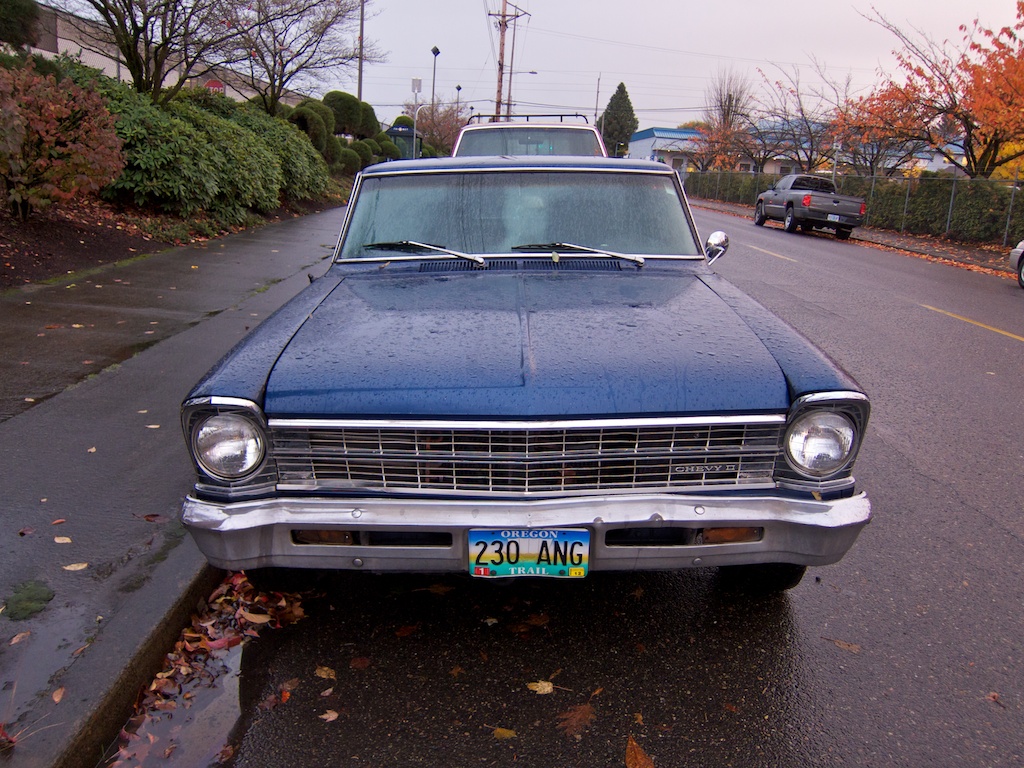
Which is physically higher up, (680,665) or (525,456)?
(525,456)

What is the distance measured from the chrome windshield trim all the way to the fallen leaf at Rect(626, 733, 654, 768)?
3.16ft

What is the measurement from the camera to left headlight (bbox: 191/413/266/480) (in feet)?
8.54

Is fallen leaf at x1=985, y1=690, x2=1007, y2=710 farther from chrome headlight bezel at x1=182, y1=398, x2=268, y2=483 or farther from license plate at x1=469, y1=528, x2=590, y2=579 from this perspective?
chrome headlight bezel at x1=182, y1=398, x2=268, y2=483

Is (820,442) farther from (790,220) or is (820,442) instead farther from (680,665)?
(790,220)

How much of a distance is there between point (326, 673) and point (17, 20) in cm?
1611

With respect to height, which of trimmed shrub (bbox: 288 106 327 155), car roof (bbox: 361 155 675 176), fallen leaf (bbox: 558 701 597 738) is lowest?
fallen leaf (bbox: 558 701 597 738)

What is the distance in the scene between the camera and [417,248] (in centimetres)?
396

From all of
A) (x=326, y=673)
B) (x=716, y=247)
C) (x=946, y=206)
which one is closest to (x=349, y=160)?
(x=946, y=206)

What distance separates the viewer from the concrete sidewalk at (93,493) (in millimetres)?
2545

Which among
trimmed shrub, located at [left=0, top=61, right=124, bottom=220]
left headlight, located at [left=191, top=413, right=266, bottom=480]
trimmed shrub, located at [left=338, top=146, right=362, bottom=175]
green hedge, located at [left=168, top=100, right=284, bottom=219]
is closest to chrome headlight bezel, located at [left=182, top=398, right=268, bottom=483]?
left headlight, located at [left=191, top=413, right=266, bottom=480]

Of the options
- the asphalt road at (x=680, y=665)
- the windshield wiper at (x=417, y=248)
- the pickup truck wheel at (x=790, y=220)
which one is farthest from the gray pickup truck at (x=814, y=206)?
the windshield wiper at (x=417, y=248)

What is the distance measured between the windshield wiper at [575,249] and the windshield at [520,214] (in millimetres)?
46

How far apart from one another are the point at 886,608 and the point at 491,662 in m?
1.61

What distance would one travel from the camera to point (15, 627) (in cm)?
287
